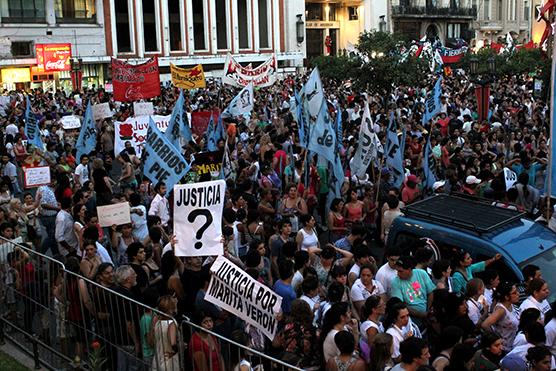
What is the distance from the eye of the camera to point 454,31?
71500 mm

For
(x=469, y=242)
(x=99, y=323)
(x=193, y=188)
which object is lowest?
(x=99, y=323)

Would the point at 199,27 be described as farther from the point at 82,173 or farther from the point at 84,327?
the point at 84,327

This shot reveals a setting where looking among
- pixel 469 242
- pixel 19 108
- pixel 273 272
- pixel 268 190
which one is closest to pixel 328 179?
pixel 268 190

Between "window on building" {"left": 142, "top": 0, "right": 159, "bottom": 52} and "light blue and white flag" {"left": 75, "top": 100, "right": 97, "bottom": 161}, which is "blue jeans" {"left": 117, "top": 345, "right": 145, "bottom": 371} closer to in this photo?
"light blue and white flag" {"left": 75, "top": 100, "right": 97, "bottom": 161}

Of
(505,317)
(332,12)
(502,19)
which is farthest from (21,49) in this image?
(502,19)

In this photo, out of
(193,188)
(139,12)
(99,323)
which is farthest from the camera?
(139,12)

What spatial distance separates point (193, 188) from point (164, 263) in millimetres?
1042

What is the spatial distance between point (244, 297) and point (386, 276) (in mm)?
1818

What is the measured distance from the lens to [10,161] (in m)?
16.1

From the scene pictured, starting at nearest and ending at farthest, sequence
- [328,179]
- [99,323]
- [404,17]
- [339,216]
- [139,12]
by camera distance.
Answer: [99,323] < [339,216] < [328,179] < [139,12] < [404,17]

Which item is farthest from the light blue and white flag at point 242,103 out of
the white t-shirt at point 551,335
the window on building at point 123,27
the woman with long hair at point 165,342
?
the window on building at point 123,27

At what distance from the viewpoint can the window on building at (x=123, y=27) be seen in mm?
48219

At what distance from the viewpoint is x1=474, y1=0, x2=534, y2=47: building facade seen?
243 ft

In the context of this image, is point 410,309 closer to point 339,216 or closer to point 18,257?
point 339,216
